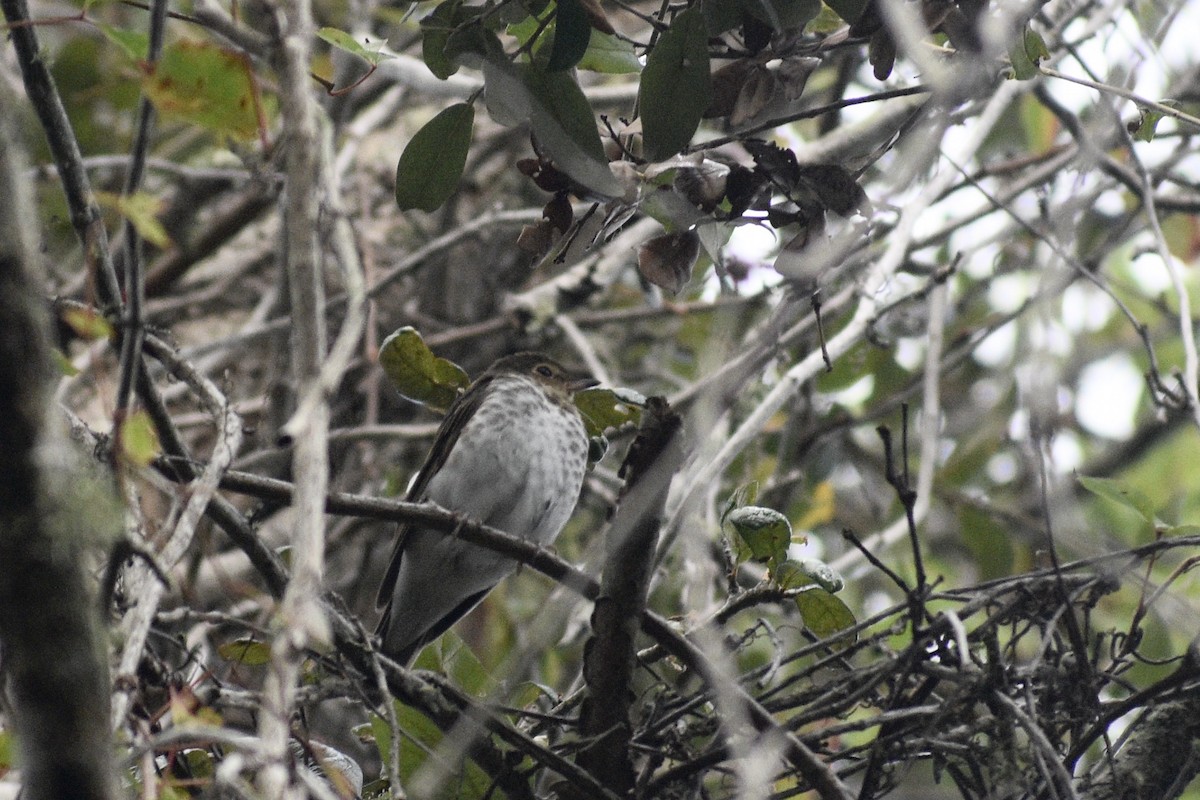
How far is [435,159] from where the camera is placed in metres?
2.47

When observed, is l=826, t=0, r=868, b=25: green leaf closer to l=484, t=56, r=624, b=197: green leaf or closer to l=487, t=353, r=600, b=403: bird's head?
l=484, t=56, r=624, b=197: green leaf

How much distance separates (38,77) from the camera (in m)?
2.12

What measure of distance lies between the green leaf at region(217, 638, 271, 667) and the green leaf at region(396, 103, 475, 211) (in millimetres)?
995

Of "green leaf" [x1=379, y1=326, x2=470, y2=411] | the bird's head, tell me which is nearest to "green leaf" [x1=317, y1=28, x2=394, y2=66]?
"green leaf" [x1=379, y1=326, x2=470, y2=411]

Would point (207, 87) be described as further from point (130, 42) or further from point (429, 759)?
point (429, 759)

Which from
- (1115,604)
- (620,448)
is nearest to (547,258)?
(620,448)

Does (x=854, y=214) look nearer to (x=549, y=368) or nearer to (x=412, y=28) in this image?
(x=549, y=368)

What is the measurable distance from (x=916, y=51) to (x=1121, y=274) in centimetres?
627

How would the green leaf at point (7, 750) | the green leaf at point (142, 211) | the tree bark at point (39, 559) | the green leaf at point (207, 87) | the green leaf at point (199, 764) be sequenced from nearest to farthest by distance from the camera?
the tree bark at point (39, 559), the green leaf at point (142, 211), the green leaf at point (207, 87), the green leaf at point (7, 750), the green leaf at point (199, 764)

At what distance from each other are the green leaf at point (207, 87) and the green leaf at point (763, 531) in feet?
4.11

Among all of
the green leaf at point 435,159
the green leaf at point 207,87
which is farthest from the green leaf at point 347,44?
the green leaf at point 207,87

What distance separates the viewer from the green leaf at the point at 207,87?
167 centimetres

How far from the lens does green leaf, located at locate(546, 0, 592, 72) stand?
2166mm

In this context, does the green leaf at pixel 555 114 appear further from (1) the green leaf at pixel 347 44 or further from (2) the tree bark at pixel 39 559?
(2) the tree bark at pixel 39 559
